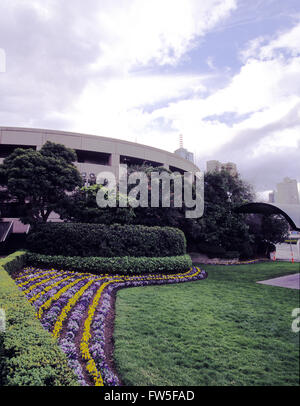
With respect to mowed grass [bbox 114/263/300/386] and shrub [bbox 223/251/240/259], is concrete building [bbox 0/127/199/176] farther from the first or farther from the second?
mowed grass [bbox 114/263/300/386]

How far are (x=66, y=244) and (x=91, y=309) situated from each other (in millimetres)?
5134

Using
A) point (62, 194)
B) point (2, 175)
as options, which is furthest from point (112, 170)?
point (2, 175)

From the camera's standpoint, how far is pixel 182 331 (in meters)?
3.72

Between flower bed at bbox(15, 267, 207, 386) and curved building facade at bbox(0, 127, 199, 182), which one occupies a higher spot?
curved building facade at bbox(0, 127, 199, 182)

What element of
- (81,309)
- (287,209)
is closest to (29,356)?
(81,309)

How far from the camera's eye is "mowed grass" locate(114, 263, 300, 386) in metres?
2.38

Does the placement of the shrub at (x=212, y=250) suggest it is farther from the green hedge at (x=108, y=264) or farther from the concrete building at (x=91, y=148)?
the concrete building at (x=91, y=148)

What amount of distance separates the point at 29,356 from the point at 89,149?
61.4 feet

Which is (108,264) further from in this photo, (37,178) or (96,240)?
(37,178)

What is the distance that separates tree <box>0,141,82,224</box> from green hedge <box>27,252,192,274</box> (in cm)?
359

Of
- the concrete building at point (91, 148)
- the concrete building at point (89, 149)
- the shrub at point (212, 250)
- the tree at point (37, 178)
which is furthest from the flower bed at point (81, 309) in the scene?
the concrete building at point (91, 148)

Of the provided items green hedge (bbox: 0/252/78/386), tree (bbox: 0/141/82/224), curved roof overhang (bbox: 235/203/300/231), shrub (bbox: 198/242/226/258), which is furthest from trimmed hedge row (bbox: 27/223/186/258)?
green hedge (bbox: 0/252/78/386)

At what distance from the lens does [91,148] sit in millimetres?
19578

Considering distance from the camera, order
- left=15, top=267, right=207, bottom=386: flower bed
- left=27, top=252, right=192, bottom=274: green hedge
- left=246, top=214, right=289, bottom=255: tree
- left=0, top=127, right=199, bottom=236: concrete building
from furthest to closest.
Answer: left=0, top=127, right=199, bottom=236: concrete building, left=246, top=214, right=289, bottom=255: tree, left=27, top=252, right=192, bottom=274: green hedge, left=15, top=267, right=207, bottom=386: flower bed
